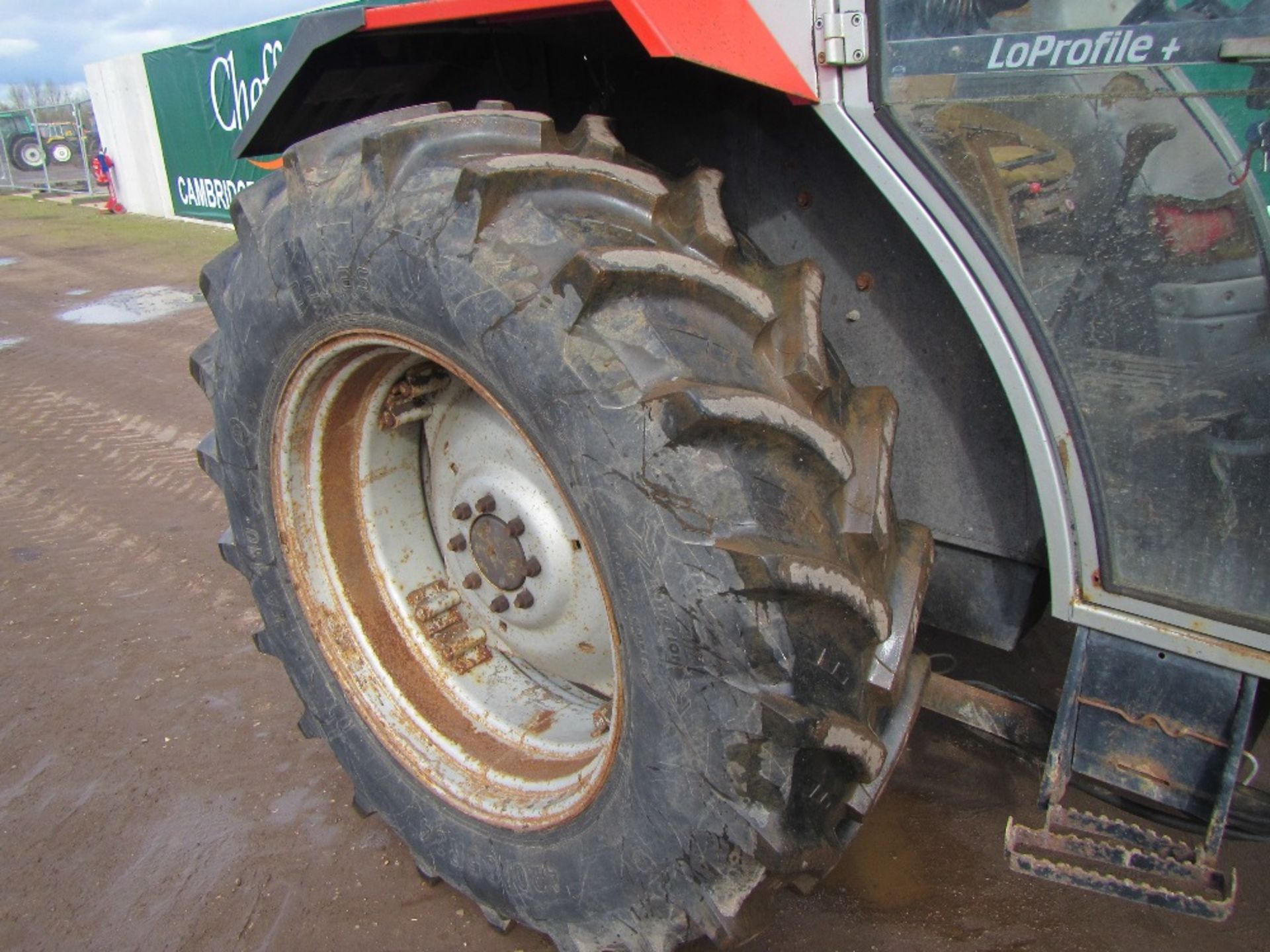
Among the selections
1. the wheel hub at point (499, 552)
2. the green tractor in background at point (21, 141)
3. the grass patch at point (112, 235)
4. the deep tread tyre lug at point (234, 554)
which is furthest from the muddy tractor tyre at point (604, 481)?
the green tractor in background at point (21, 141)

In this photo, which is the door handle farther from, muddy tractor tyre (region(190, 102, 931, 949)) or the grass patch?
the grass patch

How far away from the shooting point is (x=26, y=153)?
22500 mm

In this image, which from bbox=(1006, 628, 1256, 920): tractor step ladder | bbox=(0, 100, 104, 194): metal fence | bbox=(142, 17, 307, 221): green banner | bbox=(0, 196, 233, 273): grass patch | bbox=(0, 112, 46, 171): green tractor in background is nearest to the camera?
bbox=(1006, 628, 1256, 920): tractor step ladder

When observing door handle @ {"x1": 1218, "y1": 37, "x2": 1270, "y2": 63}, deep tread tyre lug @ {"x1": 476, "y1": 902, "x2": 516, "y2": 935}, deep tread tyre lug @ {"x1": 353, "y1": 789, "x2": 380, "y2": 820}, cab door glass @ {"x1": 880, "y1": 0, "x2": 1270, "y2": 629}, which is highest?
door handle @ {"x1": 1218, "y1": 37, "x2": 1270, "y2": 63}

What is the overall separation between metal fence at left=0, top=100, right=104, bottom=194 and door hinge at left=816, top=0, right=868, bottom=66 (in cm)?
1964

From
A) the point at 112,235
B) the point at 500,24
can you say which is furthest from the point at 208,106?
the point at 500,24

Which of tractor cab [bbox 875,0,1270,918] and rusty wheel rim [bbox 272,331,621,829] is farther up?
tractor cab [bbox 875,0,1270,918]

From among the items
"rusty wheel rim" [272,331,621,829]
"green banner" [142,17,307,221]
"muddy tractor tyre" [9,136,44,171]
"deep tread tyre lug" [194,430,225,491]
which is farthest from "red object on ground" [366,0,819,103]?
"muddy tractor tyre" [9,136,44,171]

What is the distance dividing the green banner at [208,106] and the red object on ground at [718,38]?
10.1 metres

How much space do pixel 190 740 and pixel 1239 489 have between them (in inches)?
95.8

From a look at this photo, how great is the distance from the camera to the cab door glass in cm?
114

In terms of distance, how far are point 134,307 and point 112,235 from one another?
5.59 meters

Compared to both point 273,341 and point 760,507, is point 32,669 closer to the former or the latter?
point 273,341

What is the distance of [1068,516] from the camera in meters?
1.37
